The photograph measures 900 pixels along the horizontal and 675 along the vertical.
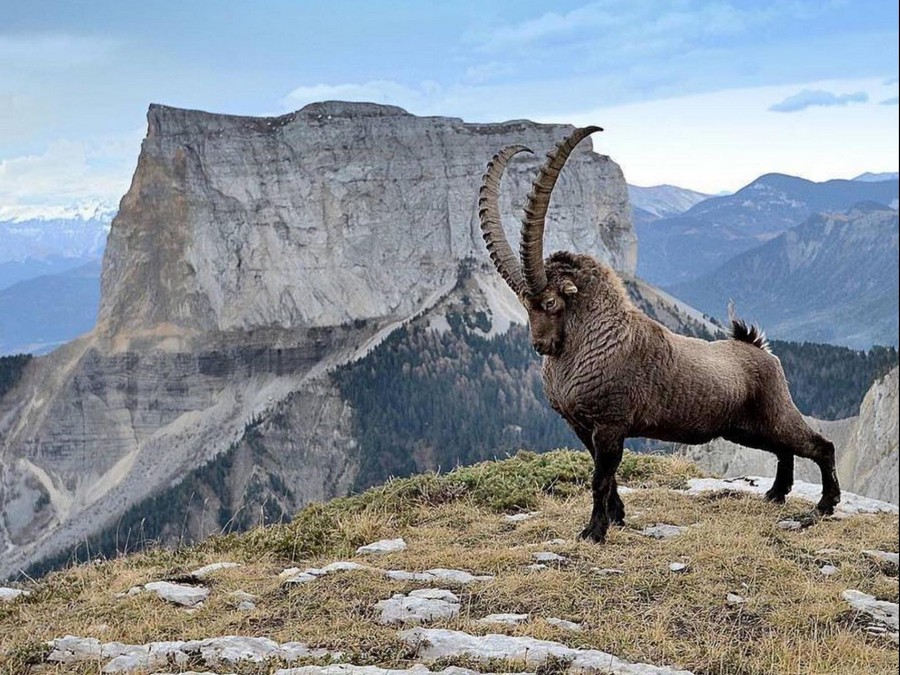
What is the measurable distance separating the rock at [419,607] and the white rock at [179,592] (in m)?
1.67

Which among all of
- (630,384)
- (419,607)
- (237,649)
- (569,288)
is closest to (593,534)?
(630,384)

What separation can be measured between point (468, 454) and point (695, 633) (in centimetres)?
11246

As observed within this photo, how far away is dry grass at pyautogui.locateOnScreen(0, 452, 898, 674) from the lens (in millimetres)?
7129

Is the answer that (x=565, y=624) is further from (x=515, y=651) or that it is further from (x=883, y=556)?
(x=883, y=556)

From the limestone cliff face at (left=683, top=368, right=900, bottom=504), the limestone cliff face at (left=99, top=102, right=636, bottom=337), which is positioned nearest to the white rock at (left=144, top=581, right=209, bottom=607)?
the limestone cliff face at (left=683, top=368, right=900, bottom=504)

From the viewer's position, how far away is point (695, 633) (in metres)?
7.38

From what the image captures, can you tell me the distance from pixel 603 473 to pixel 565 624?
3.15 metres

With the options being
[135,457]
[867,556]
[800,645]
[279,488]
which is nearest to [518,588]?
[800,645]

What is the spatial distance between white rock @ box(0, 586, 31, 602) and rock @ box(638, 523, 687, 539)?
A: 6.06m

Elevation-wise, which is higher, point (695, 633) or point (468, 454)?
point (695, 633)

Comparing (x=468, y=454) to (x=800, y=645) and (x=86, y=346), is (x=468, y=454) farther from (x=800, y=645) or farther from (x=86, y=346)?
Result: (x=800, y=645)

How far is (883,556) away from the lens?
9.65 metres

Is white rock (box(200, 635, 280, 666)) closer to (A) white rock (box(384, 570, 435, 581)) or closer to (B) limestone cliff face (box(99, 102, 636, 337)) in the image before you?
(A) white rock (box(384, 570, 435, 581))

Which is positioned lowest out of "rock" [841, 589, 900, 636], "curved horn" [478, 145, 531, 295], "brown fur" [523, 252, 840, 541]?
"rock" [841, 589, 900, 636]
